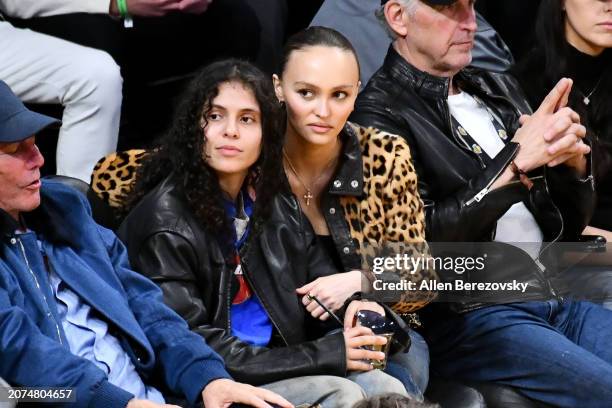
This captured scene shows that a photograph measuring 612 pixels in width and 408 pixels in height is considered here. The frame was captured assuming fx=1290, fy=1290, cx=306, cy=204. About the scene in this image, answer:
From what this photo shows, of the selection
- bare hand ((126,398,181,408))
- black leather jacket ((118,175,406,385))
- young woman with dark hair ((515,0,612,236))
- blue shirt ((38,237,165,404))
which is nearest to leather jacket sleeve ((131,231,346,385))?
black leather jacket ((118,175,406,385))

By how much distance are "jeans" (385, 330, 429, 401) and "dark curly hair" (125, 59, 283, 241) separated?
0.60 meters

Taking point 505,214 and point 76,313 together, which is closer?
point 76,313

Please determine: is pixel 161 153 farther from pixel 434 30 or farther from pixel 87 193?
pixel 434 30

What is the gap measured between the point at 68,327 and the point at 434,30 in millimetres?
1760

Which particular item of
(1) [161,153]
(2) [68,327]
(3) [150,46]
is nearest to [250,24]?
(3) [150,46]

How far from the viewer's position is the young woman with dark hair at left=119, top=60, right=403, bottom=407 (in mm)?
3471

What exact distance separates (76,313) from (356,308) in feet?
2.76

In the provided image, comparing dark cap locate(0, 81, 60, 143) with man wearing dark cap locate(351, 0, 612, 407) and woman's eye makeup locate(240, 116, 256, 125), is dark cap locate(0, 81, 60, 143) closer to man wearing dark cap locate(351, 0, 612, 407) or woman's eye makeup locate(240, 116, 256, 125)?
woman's eye makeup locate(240, 116, 256, 125)

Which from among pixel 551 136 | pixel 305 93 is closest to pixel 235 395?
pixel 305 93

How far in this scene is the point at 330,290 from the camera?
3754 mm

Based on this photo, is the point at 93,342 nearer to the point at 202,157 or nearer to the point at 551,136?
the point at 202,157

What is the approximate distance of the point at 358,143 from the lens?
401 centimetres

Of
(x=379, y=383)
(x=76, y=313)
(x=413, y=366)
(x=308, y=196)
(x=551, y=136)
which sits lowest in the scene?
(x=413, y=366)

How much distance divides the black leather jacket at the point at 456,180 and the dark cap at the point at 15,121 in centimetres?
134
